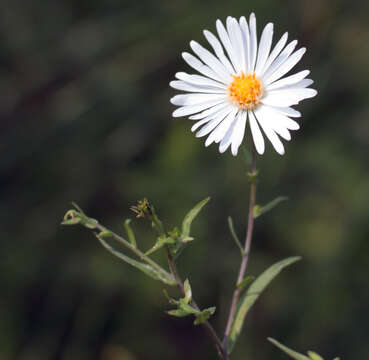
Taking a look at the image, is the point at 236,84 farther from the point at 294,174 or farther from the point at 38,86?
the point at 38,86

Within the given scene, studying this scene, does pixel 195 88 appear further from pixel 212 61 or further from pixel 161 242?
pixel 161 242

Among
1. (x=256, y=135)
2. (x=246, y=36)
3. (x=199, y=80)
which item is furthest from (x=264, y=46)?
(x=256, y=135)

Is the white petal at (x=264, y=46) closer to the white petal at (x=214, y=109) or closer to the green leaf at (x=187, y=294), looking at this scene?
the white petal at (x=214, y=109)

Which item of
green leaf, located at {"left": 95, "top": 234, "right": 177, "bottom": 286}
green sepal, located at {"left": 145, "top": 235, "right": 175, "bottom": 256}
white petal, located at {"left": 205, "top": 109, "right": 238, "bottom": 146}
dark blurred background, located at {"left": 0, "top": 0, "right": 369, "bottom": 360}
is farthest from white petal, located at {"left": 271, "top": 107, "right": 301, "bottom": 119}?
dark blurred background, located at {"left": 0, "top": 0, "right": 369, "bottom": 360}

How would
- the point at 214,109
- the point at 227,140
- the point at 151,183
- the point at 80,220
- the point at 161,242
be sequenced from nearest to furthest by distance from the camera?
the point at 161,242 < the point at 80,220 < the point at 227,140 < the point at 214,109 < the point at 151,183

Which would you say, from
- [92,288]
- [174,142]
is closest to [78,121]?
[174,142]

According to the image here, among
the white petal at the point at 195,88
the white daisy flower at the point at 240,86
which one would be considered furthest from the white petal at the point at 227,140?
the white petal at the point at 195,88
